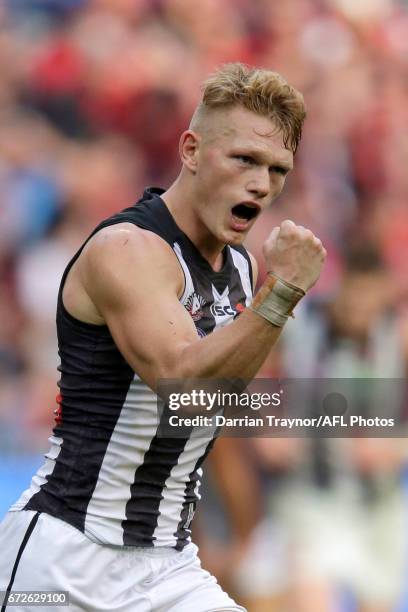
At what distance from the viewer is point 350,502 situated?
19.6 feet

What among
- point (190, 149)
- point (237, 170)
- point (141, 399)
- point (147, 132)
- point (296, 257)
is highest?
point (147, 132)

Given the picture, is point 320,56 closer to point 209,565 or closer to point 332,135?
point 332,135

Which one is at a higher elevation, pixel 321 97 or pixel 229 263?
pixel 321 97

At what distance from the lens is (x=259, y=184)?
3.20 metres

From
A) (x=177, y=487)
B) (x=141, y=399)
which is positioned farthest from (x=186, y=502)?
(x=141, y=399)

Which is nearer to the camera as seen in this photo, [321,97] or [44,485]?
[44,485]

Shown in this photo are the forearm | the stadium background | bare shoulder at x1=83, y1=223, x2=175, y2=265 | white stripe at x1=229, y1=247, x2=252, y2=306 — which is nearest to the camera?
the forearm

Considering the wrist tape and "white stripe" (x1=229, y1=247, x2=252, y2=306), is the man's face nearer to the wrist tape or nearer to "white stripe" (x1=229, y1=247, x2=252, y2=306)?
"white stripe" (x1=229, y1=247, x2=252, y2=306)

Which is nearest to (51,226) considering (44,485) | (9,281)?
(9,281)

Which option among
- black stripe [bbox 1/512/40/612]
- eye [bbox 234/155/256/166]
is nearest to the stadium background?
black stripe [bbox 1/512/40/612]

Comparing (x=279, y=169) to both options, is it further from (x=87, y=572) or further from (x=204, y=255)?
(x=87, y=572)

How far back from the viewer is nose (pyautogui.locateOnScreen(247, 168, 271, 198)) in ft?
10.5

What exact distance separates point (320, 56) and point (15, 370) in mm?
2581

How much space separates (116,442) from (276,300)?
74cm
